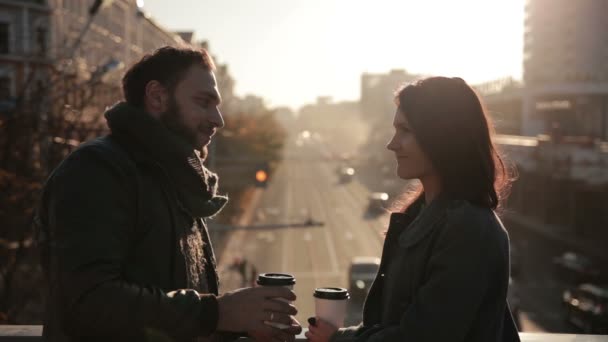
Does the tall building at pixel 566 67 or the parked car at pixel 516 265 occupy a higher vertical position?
the tall building at pixel 566 67

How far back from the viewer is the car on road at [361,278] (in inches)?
1002

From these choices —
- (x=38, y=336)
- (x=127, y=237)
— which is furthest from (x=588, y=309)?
(x=127, y=237)

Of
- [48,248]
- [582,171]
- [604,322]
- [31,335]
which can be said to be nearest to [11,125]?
[31,335]

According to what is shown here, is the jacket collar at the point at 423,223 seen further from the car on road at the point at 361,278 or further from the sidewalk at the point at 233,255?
the car on road at the point at 361,278

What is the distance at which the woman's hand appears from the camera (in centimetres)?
289

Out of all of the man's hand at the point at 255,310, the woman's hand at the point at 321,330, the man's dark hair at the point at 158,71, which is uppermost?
the man's dark hair at the point at 158,71

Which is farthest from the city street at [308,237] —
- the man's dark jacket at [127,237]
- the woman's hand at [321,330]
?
the man's dark jacket at [127,237]

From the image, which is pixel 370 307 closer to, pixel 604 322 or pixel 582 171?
pixel 604 322

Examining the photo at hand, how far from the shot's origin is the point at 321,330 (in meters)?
2.90

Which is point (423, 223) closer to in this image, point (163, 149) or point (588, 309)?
point (163, 149)

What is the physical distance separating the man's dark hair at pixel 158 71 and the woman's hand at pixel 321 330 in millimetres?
1057

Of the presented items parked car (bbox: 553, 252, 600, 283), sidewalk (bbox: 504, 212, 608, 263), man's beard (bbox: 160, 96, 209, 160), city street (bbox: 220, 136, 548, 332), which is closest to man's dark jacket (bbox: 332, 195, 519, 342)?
man's beard (bbox: 160, 96, 209, 160)

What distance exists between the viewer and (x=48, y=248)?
8.17 feet

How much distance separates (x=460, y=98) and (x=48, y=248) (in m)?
1.54
